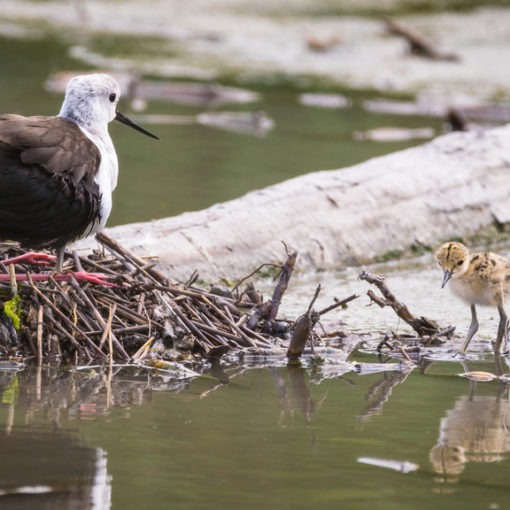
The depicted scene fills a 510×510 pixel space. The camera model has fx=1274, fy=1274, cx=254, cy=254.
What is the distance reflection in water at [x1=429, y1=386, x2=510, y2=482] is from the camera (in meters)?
4.80

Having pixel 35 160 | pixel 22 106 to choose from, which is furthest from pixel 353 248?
pixel 22 106

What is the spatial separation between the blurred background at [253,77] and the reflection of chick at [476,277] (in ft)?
11.6

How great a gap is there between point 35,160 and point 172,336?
43.1 inches

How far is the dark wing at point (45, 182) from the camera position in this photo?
5918mm

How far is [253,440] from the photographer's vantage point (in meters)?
4.96

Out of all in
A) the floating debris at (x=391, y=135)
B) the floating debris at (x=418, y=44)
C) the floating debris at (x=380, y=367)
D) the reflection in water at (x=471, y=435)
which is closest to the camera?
the reflection in water at (x=471, y=435)

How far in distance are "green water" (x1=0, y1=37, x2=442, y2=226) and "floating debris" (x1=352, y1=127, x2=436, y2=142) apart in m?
0.17

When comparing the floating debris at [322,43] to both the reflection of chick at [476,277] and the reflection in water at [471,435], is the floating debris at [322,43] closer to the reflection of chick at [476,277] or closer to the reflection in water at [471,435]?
the reflection of chick at [476,277]

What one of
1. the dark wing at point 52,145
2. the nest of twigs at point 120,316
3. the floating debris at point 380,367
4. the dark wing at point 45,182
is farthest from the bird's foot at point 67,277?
the floating debris at point 380,367

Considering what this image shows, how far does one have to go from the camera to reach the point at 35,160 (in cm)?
594

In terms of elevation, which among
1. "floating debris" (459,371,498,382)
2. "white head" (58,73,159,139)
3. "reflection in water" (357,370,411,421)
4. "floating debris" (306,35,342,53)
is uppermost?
"floating debris" (306,35,342,53)

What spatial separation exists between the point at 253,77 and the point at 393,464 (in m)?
13.6

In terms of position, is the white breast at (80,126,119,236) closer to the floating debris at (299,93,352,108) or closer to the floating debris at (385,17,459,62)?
the floating debris at (299,93,352,108)

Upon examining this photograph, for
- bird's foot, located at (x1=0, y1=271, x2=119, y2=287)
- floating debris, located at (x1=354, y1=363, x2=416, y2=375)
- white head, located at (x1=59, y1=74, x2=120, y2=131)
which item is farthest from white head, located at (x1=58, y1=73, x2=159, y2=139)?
floating debris, located at (x1=354, y1=363, x2=416, y2=375)
